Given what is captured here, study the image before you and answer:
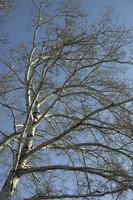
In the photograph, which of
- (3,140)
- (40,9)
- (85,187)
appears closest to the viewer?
(85,187)

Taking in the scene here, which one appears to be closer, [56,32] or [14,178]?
[14,178]

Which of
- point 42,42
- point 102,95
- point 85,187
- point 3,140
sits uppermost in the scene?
point 42,42

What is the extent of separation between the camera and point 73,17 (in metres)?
11.6

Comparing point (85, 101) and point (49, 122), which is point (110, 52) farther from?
point (49, 122)

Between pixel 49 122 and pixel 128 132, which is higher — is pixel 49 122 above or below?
above

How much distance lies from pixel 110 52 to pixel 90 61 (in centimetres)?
56

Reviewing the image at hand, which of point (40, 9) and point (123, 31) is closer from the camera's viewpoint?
point (123, 31)

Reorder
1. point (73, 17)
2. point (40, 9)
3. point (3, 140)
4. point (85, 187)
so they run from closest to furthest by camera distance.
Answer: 1. point (85, 187)
2. point (3, 140)
3. point (73, 17)
4. point (40, 9)

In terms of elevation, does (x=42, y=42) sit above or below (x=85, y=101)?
above

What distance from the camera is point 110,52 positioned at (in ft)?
38.6

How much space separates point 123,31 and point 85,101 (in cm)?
200

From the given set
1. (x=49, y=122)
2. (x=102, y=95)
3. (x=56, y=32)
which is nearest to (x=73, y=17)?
(x=56, y=32)

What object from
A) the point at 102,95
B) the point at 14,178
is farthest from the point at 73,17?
the point at 14,178

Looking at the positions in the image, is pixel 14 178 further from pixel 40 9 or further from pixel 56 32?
pixel 40 9
